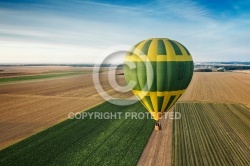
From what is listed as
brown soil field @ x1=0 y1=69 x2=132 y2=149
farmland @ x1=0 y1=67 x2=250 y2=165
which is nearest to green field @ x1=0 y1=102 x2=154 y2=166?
farmland @ x1=0 y1=67 x2=250 y2=165

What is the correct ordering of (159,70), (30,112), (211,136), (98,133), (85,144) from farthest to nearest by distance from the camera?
(30,112) → (98,133) → (211,136) → (85,144) → (159,70)

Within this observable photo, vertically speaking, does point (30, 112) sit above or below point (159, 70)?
below

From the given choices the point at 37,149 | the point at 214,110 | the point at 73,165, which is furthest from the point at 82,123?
the point at 214,110

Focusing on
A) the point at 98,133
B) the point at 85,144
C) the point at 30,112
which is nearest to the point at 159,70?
the point at 85,144

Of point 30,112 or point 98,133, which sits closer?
point 98,133

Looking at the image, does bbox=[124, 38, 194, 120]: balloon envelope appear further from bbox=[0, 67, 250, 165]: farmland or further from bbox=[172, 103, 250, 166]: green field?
bbox=[172, 103, 250, 166]: green field

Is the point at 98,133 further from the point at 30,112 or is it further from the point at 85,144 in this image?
the point at 30,112

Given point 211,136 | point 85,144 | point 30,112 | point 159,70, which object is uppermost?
point 159,70
